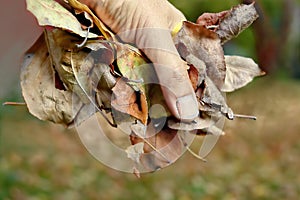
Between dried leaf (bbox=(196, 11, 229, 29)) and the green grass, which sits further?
the green grass

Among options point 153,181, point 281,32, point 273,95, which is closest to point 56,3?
point 153,181

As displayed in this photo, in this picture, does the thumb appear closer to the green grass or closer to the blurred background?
the blurred background

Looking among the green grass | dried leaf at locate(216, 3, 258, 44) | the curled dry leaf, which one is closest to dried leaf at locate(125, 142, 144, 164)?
the curled dry leaf

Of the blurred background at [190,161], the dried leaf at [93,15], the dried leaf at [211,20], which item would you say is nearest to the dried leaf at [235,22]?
the dried leaf at [211,20]

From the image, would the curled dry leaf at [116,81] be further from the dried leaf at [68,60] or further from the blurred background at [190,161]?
the blurred background at [190,161]

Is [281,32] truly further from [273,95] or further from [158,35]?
[158,35]

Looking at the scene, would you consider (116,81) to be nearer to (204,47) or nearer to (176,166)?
(204,47)

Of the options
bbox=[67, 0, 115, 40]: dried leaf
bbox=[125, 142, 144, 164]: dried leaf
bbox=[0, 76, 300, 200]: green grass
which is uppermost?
bbox=[67, 0, 115, 40]: dried leaf

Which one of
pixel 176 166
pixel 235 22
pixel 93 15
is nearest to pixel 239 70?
pixel 235 22
